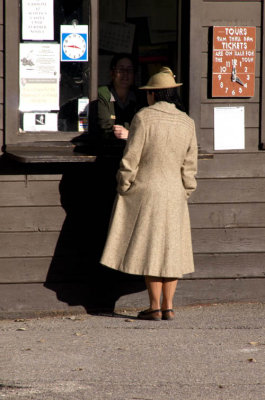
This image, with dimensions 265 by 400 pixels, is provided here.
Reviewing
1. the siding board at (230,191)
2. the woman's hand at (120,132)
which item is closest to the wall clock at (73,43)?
the woman's hand at (120,132)

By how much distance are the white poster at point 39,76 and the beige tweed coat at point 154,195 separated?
0.84m

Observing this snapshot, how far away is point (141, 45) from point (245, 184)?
2.02 meters

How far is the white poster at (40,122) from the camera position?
730 centimetres

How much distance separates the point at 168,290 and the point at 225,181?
3.44ft

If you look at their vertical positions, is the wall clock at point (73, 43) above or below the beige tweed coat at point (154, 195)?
above

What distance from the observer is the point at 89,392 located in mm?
5395

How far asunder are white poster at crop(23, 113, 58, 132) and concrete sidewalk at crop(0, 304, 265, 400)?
1508 mm

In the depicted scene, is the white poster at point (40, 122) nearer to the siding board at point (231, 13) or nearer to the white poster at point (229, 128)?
the white poster at point (229, 128)

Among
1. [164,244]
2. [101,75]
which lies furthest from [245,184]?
[101,75]

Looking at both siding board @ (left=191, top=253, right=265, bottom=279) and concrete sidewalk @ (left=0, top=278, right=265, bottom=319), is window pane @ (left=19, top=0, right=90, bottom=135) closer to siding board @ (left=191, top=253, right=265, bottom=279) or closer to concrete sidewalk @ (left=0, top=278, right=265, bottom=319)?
concrete sidewalk @ (left=0, top=278, right=265, bottom=319)

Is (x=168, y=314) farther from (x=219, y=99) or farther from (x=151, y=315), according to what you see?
(x=219, y=99)

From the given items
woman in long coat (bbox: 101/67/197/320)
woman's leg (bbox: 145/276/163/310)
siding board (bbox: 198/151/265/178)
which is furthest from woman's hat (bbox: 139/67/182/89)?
woman's leg (bbox: 145/276/163/310)

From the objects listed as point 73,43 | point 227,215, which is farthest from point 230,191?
point 73,43

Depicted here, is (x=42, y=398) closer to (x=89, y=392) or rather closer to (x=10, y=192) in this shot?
(x=89, y=392)
